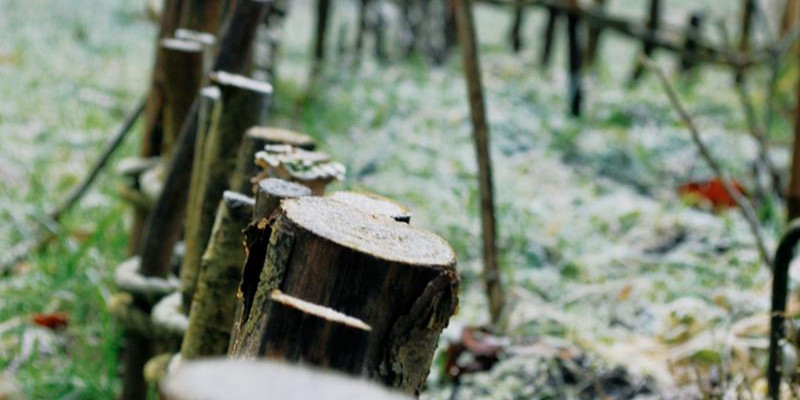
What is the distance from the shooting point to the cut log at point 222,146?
210cm

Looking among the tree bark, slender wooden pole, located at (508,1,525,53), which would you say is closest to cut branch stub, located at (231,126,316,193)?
the tree bark

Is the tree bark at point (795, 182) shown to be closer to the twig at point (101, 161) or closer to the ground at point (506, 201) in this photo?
the ground at point (506, 201)

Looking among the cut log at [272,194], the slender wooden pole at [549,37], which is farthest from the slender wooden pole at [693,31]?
the cut log at [272,194]

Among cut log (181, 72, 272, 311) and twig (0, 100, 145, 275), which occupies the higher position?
cut log (181, 72, 272, 311)

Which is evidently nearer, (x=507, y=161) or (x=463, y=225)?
(x=463, y=225)

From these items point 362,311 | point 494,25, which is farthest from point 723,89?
→ point 362,311

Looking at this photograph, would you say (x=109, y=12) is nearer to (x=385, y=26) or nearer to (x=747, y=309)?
(x=385, y=26)

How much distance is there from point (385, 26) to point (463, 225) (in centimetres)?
492

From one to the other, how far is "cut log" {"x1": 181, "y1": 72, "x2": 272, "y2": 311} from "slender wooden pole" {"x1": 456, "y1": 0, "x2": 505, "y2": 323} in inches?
43.8

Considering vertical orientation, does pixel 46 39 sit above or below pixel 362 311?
below

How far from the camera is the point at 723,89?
26.1 ft

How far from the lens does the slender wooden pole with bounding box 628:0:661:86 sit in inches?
281

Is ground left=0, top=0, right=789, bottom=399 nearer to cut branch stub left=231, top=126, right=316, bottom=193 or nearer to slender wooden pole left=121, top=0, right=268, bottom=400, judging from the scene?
slender wooden pole left=121, top=0, right=268, bottom=400

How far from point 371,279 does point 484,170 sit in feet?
7.05
